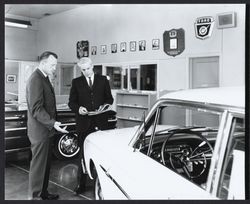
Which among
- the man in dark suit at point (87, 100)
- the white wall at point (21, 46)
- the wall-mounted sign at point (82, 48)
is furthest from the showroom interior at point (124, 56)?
the man in dark suit at point (87, 100)

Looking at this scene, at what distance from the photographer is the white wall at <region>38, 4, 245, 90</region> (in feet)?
11.0

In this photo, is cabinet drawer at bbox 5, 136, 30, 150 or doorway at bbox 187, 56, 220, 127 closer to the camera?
doorway at bbox 187, 56, 220, 127

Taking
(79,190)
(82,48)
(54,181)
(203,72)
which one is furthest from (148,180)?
(82,48)

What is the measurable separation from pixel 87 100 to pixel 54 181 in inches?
35.2

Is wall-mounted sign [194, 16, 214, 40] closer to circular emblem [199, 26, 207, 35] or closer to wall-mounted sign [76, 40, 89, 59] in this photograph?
circular emblem [199, 26, 207, 35]

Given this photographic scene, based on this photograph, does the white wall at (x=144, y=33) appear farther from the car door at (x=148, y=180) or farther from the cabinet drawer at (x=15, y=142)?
the cabinet drawer at (x=15, y=142)

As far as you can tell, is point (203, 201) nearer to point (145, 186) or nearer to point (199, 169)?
point (145, 186)

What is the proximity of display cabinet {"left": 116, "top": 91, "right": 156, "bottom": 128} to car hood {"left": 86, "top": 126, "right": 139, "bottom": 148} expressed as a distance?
198cm

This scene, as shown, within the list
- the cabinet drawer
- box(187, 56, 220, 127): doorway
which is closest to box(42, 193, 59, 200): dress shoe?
the cabinet drawer

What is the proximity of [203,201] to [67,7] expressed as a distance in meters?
3.60

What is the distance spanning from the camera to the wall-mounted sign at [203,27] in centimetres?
348

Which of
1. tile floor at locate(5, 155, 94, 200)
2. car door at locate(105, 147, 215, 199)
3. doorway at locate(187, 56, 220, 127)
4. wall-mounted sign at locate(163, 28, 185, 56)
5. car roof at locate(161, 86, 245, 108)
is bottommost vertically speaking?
tile floor at locate(5, 155, 94, 200)

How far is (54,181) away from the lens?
2689mm

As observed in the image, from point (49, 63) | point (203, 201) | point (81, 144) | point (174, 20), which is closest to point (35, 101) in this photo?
point (49, 63)
